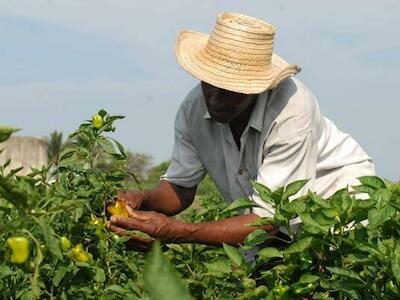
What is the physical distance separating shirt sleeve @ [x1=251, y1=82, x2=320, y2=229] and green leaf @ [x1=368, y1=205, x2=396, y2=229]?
121 cm

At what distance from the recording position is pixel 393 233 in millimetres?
2303

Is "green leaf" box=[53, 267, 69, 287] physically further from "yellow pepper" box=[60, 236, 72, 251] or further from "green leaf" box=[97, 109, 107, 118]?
"green leaf" box=[97, 109, 107, 118]

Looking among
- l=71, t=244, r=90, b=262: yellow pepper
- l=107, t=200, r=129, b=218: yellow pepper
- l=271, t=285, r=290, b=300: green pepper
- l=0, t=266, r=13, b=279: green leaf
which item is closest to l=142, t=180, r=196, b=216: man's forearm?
l=107, t=200, r=129, b=218: yellow pepper

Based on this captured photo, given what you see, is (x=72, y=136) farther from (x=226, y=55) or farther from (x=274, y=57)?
(x=274, y=57)

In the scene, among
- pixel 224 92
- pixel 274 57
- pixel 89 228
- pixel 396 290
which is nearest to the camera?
pixel 396 290

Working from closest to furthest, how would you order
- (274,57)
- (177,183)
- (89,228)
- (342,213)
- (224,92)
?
(342,213) → (89,228) → (224,92) → (274,57) → (177,183)

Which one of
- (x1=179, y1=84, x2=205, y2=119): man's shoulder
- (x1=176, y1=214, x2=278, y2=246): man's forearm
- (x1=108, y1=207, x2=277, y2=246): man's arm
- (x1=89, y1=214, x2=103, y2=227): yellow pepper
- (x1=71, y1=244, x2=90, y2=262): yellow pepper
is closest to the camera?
(x1=71, y1=244, x2=90, y2=262): yellow pepper

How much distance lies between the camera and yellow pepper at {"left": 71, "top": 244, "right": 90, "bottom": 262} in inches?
Answer: 111

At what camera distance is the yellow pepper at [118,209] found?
311 centimetres

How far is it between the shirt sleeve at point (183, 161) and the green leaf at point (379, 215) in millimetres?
1906

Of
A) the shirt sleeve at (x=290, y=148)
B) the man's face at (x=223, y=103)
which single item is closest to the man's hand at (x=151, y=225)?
the shirt sleeve at (x=290, y=148)

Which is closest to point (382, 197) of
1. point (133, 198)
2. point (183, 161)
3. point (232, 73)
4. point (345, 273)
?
point (345, 273)

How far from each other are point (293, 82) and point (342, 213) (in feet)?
4.66

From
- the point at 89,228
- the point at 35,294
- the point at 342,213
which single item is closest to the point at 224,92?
the point at 89,228
